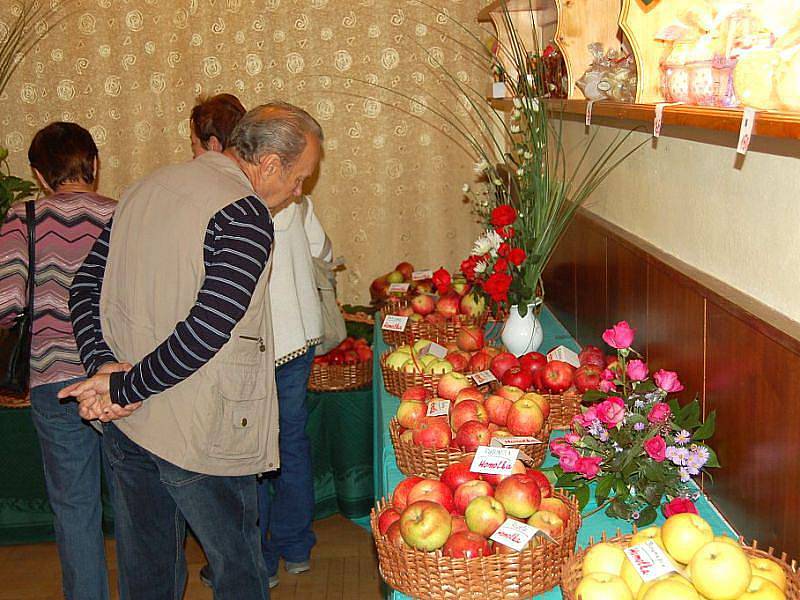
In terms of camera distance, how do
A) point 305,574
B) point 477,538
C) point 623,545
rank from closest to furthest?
point 623,545
point 477,538
point 305,574

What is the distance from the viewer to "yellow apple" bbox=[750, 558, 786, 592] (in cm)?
113

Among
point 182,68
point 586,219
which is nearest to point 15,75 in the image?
point 182,68

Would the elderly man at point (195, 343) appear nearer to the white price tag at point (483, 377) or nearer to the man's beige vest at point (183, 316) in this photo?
the man's beige vest at point (183, 316)

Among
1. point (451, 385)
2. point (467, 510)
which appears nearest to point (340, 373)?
point (451, 385)

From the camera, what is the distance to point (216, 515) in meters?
1.88

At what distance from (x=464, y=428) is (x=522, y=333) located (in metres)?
0.77

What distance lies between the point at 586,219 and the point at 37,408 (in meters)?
1.65

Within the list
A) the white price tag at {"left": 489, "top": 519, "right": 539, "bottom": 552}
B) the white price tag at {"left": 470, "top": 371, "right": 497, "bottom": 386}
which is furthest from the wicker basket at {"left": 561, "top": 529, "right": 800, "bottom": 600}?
the white price tag at {"left": 470, "top": 371, "right": 497, "bottom": 386}

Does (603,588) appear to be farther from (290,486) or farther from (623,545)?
(290,486)

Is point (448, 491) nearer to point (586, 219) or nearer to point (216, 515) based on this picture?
point (216, 515)

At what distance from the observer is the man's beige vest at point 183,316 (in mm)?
1769

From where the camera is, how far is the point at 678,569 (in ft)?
3.78

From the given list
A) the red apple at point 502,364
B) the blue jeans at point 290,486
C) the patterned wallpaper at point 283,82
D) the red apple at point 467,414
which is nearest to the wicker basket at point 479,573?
the red apple at point 467,414

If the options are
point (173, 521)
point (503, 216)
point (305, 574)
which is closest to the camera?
point (173, 521)
